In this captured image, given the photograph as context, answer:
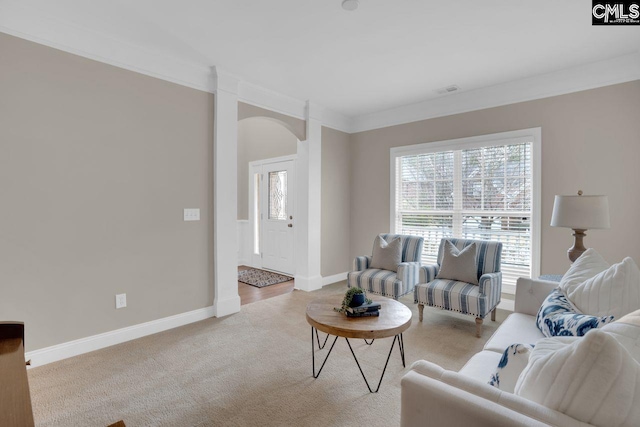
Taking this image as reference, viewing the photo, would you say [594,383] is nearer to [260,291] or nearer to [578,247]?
[578,247]

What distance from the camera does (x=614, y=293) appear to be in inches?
64.2

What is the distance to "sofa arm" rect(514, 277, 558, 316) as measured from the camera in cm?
236

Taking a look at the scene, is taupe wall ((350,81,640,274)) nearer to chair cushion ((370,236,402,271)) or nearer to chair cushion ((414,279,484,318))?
chair cushion ((414,279,484,318))

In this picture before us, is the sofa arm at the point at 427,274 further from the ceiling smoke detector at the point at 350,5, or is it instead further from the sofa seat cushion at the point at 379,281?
the ceiling smoke detector at the point at 350,5

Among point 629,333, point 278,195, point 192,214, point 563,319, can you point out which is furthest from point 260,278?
point 629,333

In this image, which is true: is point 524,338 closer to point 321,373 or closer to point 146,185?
point 321,373

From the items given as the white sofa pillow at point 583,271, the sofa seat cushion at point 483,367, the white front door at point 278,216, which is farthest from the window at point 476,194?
the sofa seat cushion at point 483,367

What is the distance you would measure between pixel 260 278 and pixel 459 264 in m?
3.31

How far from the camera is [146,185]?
120 inches

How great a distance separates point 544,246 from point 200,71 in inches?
166

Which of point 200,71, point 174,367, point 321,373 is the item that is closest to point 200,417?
point 174,367

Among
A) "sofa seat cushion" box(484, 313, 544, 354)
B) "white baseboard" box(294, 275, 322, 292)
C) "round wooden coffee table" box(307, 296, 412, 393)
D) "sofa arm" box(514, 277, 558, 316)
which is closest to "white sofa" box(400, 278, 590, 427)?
"round wooden coffee table" box(307, 296, 412, 393)

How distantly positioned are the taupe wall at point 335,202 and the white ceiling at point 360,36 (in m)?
1.41

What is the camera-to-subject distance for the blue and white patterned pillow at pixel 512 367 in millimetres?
1177
